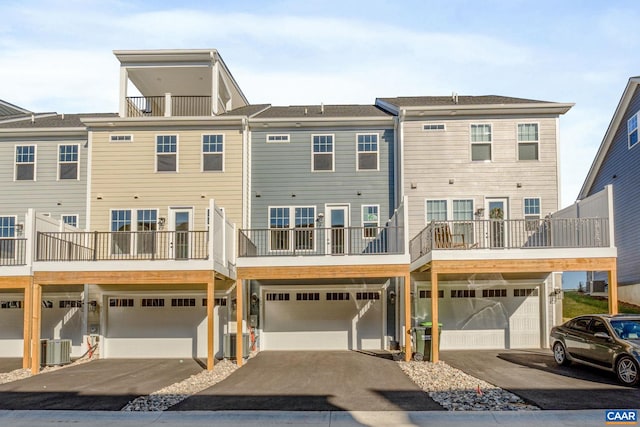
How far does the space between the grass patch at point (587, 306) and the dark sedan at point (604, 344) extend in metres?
7.95

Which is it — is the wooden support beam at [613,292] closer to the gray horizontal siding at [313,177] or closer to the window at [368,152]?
the gray horizontal siding at [313,177]

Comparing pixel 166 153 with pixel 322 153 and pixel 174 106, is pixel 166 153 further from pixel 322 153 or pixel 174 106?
pixel 322 153

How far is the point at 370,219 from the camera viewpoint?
20812 millimetres

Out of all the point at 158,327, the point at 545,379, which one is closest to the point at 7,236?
the point at 158,327

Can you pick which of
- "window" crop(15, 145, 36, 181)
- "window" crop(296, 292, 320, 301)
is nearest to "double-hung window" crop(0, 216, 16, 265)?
"window" crop(15, 145, 36, 181)

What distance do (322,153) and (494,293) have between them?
7.01 meters

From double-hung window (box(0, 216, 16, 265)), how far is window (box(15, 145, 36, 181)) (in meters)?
1.40

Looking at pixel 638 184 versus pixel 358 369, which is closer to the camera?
pixel 358 369

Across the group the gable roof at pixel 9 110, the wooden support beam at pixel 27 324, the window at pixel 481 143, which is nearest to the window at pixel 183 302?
the wooden support beam at pixel 27 324

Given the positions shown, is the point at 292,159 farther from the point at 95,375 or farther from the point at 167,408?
the point at 167,408

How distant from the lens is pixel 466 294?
20.4 metres

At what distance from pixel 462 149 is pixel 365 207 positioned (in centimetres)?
358

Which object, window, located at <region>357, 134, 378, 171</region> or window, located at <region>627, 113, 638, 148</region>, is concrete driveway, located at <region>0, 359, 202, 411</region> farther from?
window, located at <region>627, 113, 638, 148</region>

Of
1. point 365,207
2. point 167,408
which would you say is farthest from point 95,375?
point 365,207
